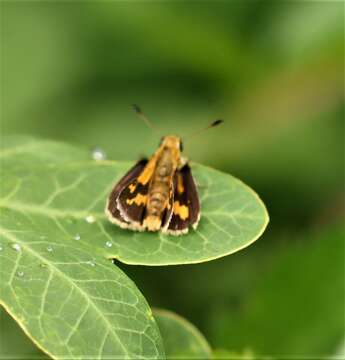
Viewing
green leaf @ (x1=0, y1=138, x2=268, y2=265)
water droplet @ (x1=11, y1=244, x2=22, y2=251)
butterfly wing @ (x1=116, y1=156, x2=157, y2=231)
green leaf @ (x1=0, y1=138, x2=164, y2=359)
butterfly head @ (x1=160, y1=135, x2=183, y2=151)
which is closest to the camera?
green leaf @ (x1=0, y1=138, x2=164, y2=359)

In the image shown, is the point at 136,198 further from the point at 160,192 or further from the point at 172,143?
the point at 172,143

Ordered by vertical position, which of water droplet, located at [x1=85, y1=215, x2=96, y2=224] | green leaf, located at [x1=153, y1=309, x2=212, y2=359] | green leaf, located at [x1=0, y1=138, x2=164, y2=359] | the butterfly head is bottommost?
green leaf, located at [x1=153, y1=309, x2=212, y2=359]

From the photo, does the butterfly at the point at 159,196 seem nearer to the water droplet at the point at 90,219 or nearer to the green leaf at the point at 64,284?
the water droplet at the point at 90,219

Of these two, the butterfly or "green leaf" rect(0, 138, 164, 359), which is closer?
"green leaf" rect(0, 138, 164, 359)

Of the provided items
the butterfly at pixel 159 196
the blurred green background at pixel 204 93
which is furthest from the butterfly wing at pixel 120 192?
the blurred green background at pixel 204 93

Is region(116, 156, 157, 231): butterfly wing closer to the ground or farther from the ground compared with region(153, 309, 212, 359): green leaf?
farther from the ground

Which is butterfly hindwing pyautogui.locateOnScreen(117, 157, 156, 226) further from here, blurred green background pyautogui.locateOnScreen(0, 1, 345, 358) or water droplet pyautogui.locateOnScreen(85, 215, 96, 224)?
blurred green background pyautogui.locateOnScreen(0, 1, 345, 358)

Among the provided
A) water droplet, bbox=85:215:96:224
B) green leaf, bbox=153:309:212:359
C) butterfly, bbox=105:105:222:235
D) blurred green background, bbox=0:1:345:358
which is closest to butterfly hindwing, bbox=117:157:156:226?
butterfly, bbox=105:105:222:235

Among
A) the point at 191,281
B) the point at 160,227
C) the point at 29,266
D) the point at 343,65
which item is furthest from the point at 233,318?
the point at 343,65
